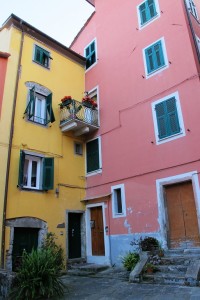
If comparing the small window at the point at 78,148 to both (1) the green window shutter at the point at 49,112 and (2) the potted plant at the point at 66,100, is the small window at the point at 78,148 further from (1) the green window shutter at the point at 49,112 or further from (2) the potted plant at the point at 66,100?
(2) the potted plant at the point at 66,100

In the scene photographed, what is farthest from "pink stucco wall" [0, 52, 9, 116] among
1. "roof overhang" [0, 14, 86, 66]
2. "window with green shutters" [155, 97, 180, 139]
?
"window with green shutters" [155, 97, 180, 139]

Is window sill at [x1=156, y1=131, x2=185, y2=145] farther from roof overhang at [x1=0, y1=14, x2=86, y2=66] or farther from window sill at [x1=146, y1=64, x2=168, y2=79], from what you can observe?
roof overhang at [x1=0, y1=14, x2=86, y2=66]

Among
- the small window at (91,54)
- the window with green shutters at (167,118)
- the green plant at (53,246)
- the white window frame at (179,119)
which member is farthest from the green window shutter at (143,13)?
the green plant at (53,246)

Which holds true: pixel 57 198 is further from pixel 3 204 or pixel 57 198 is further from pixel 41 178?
pixel 3 204

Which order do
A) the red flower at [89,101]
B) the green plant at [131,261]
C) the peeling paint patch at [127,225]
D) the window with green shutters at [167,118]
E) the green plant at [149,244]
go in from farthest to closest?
the red flower at [89,101], the peeling paint patch at [127,225], the window with green shutters at [167,118], the green plant at [149,244], the green plant at [131,261]

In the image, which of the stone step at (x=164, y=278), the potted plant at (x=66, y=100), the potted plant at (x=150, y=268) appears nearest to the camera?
the stone step at (x=164, y=278)

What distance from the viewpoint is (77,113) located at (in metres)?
12.6

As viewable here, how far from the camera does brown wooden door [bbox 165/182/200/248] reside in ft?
29.8

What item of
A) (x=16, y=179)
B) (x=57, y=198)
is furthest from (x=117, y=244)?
(x=16, y=179)

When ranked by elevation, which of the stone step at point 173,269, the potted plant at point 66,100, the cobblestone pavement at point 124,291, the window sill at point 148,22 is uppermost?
the window sill at point 148,22

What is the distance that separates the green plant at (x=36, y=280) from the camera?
20.7 ft

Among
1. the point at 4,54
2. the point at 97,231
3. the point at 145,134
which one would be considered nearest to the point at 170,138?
the point at 145,134

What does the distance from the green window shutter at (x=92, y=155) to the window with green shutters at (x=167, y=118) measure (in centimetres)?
359

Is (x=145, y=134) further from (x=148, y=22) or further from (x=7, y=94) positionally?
(x=7, y=94)
